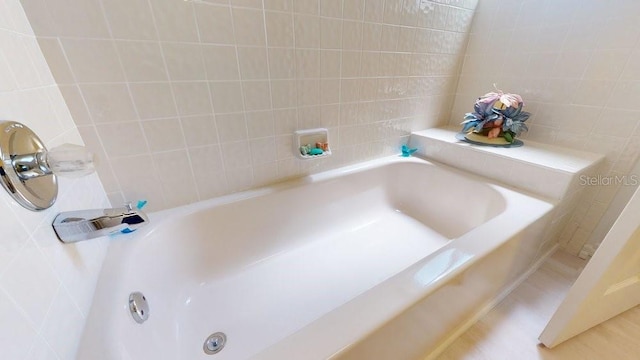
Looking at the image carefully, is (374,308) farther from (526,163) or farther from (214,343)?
(526,163)

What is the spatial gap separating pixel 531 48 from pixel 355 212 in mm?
1354

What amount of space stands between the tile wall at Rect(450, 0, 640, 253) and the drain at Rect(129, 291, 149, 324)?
2059 mm

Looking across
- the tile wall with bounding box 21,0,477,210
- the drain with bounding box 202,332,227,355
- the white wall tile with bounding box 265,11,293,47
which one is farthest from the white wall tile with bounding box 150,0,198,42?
the drain with bounding box 202,332,227,355

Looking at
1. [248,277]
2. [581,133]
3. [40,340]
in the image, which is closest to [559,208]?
[581,133]

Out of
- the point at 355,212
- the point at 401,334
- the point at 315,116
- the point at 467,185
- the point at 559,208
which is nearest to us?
the point at 401,334

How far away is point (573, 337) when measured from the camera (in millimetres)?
964

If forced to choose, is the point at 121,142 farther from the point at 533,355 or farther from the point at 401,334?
the point at 533,355

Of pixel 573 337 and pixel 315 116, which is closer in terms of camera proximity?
pixel 573 337

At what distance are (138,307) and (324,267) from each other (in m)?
0.75

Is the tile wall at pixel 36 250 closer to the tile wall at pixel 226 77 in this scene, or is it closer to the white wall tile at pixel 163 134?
the tile wall at pixel 226 77

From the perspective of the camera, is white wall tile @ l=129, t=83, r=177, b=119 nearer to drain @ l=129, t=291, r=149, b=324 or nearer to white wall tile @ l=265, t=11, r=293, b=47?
white wall tile @ l=265, t=11, r=293, b=47

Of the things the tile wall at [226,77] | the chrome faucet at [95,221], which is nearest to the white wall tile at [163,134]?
the tile wall at [226,77]

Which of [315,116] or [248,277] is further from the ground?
[315,116]

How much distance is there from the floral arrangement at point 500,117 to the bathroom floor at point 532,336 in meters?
Answer: 0.82
